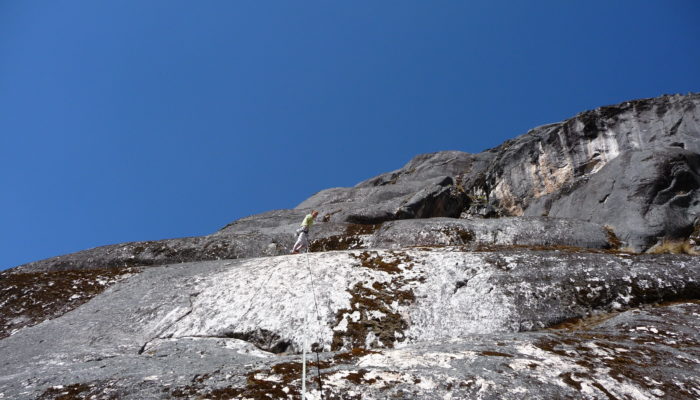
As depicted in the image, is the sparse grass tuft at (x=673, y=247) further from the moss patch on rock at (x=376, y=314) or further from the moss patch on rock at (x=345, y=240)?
the moss patch on rock at (x=345, y=240)

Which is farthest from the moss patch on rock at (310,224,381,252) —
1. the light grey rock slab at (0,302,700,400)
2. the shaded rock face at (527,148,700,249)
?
the light grey rock slab at (0,302,700,400)

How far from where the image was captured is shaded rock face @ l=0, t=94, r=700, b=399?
8422 mm

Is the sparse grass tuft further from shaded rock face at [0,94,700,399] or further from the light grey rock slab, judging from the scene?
the light grey rock slab

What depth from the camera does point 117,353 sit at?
40.4 feet

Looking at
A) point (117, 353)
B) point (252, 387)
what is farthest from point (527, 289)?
point (117, 353)

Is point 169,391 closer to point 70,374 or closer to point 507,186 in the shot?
point 70,374

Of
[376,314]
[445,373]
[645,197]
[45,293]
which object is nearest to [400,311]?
[376,314]

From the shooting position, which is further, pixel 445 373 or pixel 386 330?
pixel 386 330

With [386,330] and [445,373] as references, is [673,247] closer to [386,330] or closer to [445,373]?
[386,330]

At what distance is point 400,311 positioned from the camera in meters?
13.8

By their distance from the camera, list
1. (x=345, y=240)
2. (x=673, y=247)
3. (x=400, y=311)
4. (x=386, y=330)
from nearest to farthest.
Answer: (x=386, y=330) < (x=400, y=311) < (x=673, y=247) < (x=345, y=240)

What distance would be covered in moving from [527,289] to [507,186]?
3033cm

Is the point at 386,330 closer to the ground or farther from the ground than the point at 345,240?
closer to the ground

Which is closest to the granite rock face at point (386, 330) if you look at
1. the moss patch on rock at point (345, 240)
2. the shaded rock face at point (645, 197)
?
the shaded rock face at point (645, 197)
